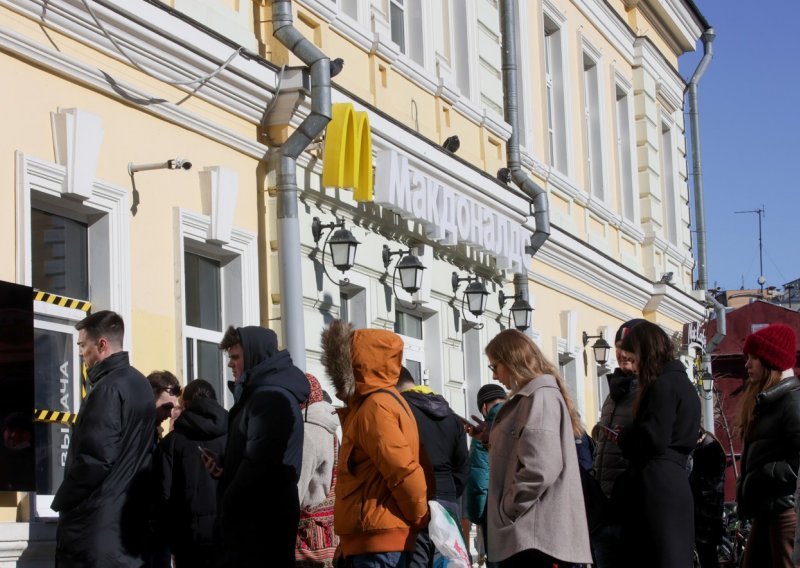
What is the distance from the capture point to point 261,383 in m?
7.09

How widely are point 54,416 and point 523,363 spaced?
310cm

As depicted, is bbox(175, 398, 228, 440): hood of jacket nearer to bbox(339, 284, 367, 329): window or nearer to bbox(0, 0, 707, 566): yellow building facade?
bbox(0, 0, 707, 566): yellow building facade

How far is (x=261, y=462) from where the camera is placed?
6.95 m

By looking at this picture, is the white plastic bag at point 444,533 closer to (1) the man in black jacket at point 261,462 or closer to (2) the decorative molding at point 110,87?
Result: (1) the man in black jacket at point 261,462

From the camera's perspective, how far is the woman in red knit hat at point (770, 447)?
7934 millimetres

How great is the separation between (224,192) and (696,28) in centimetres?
1835

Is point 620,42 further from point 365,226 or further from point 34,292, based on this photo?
point 34,292

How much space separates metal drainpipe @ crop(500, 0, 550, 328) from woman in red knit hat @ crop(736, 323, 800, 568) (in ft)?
30.2

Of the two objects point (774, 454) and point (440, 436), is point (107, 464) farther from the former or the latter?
point (774, 454)

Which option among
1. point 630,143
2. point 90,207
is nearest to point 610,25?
point 630,143

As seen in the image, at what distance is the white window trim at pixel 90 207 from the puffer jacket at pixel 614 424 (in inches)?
119

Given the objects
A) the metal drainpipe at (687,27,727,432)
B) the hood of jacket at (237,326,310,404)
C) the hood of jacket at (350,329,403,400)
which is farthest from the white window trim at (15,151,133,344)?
the metal drainpipe at (687,27,727,432)

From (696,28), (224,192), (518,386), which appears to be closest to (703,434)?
(518,386)

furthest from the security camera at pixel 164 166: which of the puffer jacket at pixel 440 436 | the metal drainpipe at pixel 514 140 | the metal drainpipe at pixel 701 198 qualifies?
the metal drainpipe at pixel 701 198
